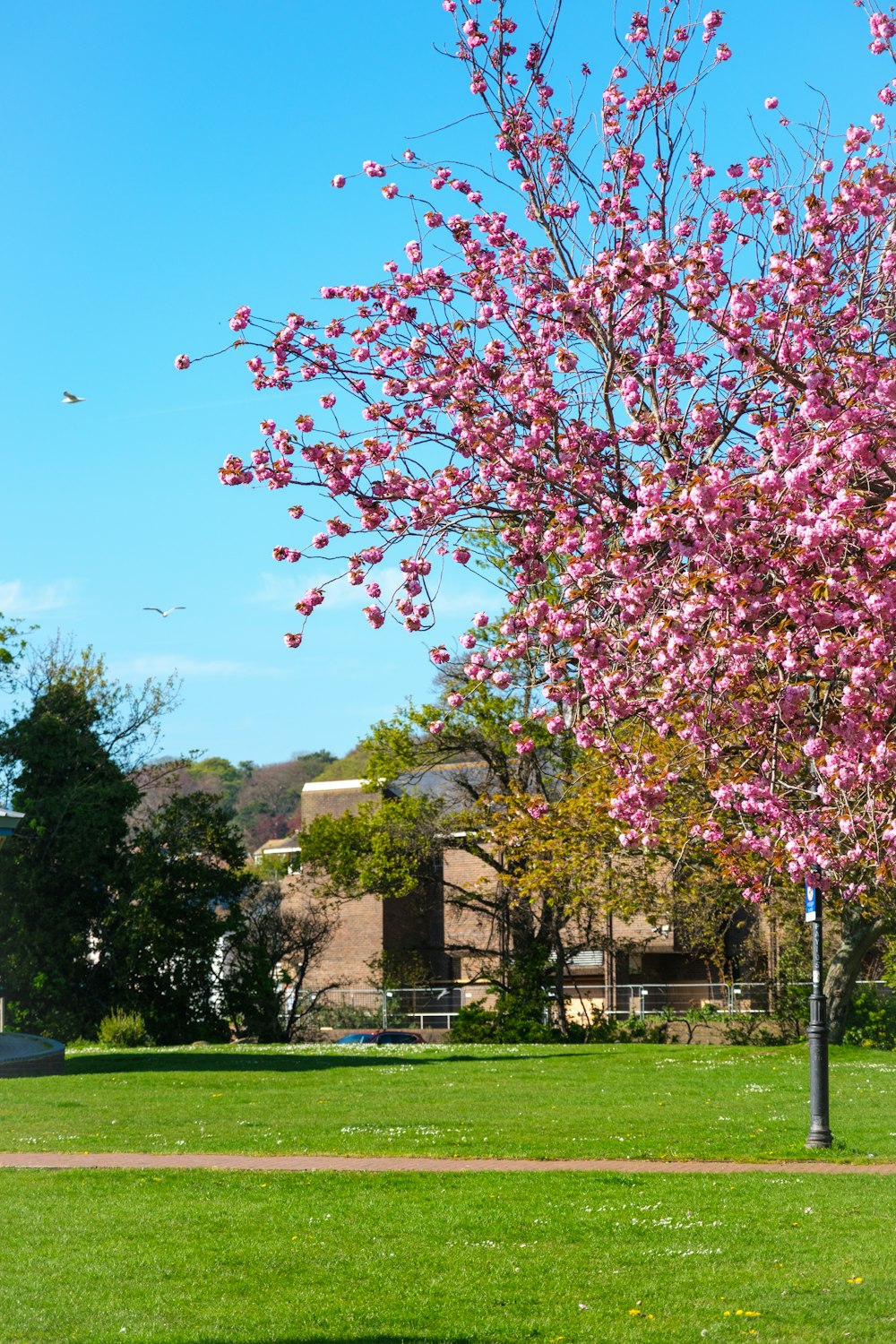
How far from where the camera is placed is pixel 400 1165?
12891 mm

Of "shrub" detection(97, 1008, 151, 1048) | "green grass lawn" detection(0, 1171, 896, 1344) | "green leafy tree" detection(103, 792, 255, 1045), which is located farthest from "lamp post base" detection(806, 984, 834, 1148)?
"green leafy tree" detection(103, 792, 255, 1045)

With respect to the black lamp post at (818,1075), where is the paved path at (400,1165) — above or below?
below

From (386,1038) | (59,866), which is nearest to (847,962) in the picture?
(386,1038)

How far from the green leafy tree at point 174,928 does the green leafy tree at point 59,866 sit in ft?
2.15

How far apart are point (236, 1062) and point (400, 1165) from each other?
1295 cm

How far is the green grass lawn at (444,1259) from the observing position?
7.52 meters

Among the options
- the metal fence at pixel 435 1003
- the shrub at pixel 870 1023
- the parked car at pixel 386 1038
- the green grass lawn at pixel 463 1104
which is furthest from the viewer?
the metal fence at pixel 435 1003

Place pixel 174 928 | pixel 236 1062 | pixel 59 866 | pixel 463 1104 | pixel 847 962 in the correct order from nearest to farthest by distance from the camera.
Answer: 1. pixel 463 1104
2. pixel 236 1062
3. pixel 847 962
4. pixel 174 928
5. pixel 59 866

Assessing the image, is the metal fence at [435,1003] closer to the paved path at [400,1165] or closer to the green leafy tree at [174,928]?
the green leafy tree at [174,928]

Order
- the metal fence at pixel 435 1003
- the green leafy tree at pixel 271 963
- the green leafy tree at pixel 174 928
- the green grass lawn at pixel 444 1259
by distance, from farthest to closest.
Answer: the metal fence at pixel 435 1003
the green leafy tree at pixel 271 963
the green leafy tree at pixel 174 928
the green grass lawn at pixel 444 1259

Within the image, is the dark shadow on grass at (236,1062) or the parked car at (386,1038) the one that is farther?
the parked car at (386,1038)

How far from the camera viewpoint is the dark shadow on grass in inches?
924

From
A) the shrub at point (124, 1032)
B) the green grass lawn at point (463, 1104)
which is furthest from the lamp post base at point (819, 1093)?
the shrub at point (124, 1032)

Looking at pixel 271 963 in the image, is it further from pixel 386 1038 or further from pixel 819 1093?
pixel 819 1093
